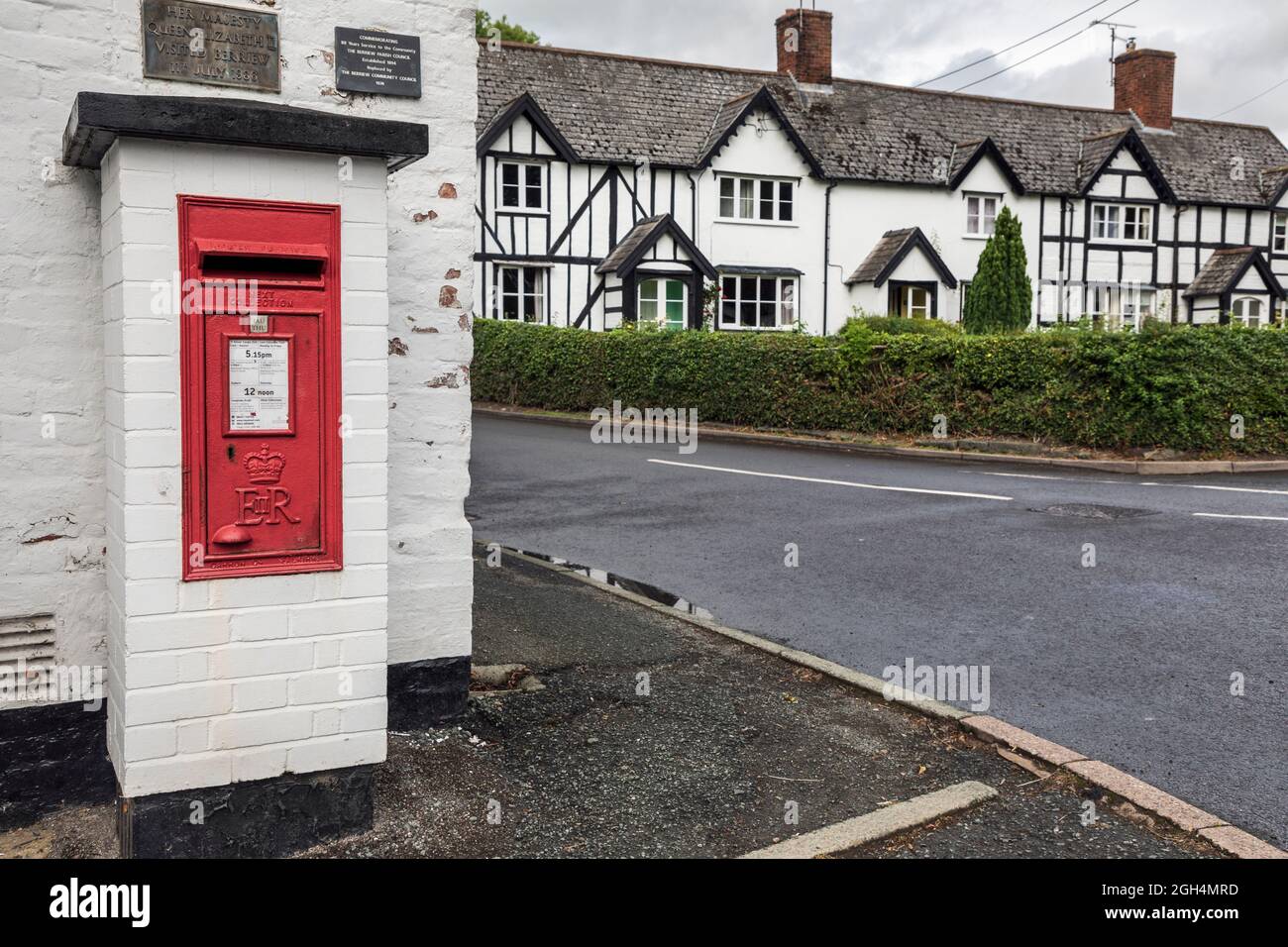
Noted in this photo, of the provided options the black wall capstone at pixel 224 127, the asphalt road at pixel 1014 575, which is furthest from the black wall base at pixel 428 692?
the asphalt road at pixel 1014 575

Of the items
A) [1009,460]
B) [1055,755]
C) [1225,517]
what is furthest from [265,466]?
[1009,460]

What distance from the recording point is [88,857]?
13.2 feet

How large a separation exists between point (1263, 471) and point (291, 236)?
15.0 meters

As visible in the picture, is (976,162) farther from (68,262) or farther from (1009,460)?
(68,262)

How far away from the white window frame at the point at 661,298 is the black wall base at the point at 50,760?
86.6 ft

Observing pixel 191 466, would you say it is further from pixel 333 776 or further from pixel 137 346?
pixel 333 776

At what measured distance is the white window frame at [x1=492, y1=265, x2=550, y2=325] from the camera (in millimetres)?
29906

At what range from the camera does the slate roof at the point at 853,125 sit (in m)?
31.0

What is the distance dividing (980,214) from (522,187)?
557 inches

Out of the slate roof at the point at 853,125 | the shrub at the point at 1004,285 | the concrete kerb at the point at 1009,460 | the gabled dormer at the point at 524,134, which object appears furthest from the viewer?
the slate roof at the point at 853,125

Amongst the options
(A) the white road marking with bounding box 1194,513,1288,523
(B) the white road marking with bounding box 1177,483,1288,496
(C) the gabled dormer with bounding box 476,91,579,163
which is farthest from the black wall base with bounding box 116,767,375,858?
(C) the gabled dormer with bounding box 476,91,579,163

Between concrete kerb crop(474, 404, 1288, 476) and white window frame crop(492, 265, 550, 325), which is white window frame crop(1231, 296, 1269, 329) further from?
concrete kerb crop(474, 404, 1288, 476)

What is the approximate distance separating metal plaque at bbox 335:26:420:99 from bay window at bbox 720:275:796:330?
27373 mm

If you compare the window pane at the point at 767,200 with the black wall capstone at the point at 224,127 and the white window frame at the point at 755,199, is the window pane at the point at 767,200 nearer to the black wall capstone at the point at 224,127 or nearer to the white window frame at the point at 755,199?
the white window frame at the point at 755,199
